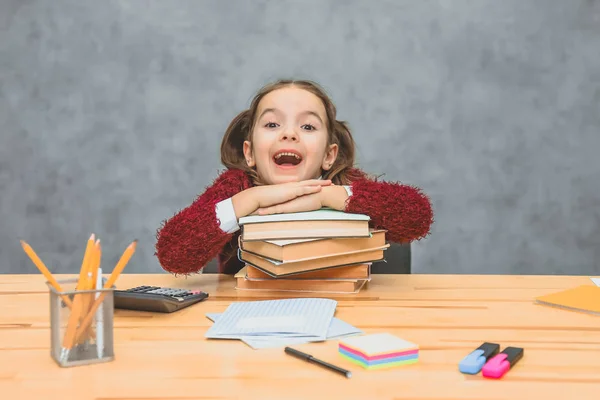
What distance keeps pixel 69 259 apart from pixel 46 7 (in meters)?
0.97

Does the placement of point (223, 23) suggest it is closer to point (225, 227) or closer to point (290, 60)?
point (290, 60)

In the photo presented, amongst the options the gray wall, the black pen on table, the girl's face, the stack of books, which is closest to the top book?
the stack of books

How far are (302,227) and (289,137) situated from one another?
1.08 ft

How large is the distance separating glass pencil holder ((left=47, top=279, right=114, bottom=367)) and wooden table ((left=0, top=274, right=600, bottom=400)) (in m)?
0.02

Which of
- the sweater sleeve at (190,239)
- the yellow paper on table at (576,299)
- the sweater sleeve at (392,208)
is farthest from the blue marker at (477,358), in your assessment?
the sweater sleeve at (190,239)

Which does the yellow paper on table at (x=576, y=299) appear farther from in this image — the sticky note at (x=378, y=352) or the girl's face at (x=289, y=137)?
the girl's face at (x=289, y=137)

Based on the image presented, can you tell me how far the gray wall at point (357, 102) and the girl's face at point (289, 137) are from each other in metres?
1.03

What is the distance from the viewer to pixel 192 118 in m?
2.58

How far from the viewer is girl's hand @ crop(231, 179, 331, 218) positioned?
1374 mm

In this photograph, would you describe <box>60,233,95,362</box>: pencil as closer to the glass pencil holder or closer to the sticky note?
the glass pencil holder

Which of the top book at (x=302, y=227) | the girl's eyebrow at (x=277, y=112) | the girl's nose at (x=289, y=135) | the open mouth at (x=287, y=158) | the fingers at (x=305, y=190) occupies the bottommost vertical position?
the top book at (x=302, y=227)

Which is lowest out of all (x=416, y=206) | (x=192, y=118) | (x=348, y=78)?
(x=416, y=206)

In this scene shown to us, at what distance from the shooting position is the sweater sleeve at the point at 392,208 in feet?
4.51

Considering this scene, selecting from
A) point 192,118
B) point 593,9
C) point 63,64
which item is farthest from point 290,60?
point 593,9
